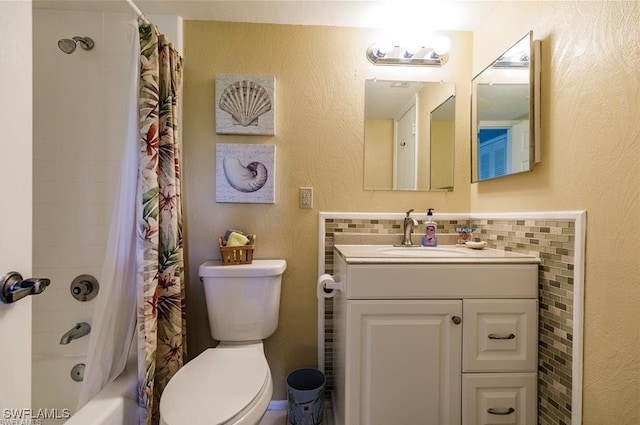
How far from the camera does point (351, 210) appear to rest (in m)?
1.57

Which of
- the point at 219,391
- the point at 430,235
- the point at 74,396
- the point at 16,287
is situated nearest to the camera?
the point at 16,287

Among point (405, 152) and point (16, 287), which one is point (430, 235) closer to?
point (405, 152)

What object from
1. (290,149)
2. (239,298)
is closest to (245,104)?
(290,149)

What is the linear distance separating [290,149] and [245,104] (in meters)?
0.34

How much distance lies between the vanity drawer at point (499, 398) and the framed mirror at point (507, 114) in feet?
2.74

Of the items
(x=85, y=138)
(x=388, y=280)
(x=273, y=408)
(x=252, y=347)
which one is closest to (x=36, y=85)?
(x=85, y=138)

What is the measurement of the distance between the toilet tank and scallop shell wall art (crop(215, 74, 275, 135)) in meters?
0.74

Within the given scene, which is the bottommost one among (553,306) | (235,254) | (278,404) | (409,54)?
(278,404)

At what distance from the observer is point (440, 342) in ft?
3.43

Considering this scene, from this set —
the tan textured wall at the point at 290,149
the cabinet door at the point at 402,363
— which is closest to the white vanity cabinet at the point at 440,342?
the cabinet door at the point at 402,363

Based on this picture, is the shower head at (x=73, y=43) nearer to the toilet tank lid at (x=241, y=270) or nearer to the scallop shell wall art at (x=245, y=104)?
the scallop shell wall art at (x=245, y=104)

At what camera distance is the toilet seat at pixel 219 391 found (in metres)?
0.88

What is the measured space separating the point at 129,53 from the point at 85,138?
0.41 meters

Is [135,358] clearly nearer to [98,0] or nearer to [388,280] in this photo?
→ [388,280]
